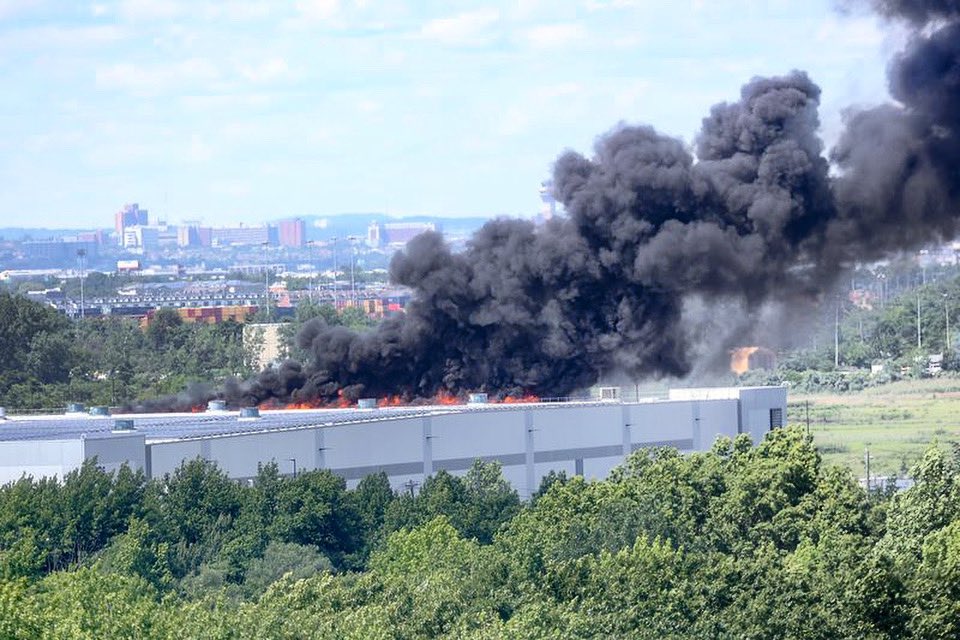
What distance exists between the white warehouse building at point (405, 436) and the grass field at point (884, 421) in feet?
41.7

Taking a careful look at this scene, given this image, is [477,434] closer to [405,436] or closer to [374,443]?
[405,436]

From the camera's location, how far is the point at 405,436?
204 ft

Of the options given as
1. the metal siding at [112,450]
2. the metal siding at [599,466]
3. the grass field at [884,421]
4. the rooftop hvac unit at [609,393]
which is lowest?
the grass field at [884,421]

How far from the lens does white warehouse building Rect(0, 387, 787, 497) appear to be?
5691 centimetres

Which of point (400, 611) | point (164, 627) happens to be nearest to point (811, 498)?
point (400, 611)

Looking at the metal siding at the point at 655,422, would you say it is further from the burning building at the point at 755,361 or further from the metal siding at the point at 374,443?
the burning building at the point at 755,361

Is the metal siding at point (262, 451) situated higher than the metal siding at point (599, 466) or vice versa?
the metal siding at point (262, 451)

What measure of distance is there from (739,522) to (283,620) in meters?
Result: 15.0

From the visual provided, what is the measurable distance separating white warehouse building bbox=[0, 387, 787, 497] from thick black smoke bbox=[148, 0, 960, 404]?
2626mm

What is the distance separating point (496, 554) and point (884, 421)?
63.1m

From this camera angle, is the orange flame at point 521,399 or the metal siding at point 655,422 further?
the orange flame at point 521,399

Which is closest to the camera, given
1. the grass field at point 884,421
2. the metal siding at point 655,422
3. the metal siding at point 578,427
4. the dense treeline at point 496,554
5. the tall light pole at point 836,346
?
the dense treeline at point 496,554

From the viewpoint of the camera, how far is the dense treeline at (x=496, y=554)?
37906 millimetres

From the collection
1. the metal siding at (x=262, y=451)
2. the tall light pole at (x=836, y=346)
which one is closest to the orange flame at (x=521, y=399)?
the metal siding at (x=262, y=451)
